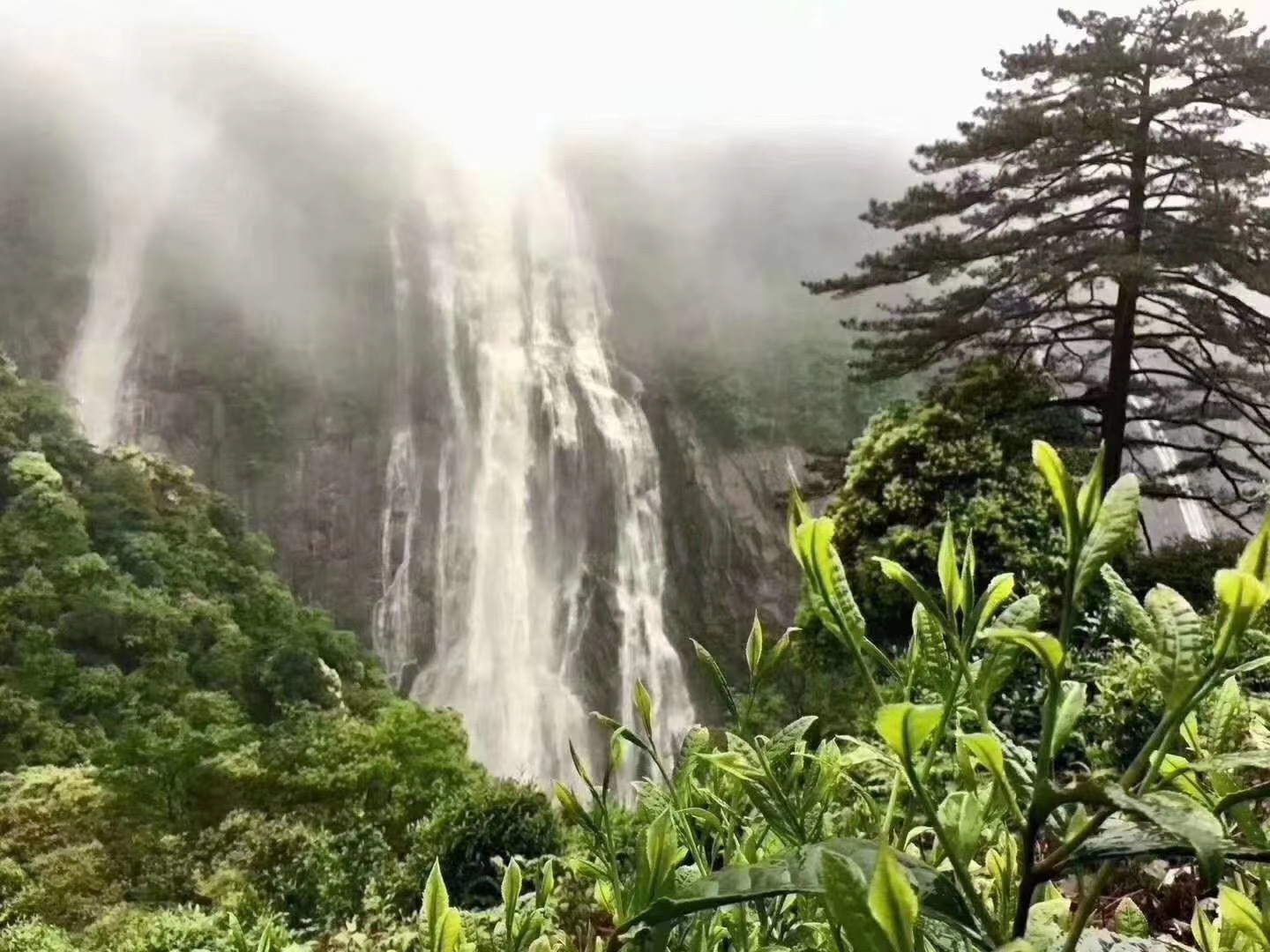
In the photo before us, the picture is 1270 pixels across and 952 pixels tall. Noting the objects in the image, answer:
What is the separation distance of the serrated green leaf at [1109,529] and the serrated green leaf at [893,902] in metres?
0.12

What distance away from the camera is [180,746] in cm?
409

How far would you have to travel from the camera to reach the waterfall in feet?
20.5

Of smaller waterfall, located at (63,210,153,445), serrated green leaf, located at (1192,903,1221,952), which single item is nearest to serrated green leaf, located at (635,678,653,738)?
serrated green leaf, located at (1192,903,1221,952)

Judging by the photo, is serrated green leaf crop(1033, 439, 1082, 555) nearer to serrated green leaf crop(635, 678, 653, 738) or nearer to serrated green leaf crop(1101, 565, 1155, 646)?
serrated green leaf crop(1101, 565, 1155, 646)

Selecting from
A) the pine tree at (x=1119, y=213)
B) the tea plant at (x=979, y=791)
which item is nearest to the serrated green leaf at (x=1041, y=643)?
the tea plant at (x=979, y=791)

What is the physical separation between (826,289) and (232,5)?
786 centimetres

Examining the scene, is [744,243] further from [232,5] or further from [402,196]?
[232,5]

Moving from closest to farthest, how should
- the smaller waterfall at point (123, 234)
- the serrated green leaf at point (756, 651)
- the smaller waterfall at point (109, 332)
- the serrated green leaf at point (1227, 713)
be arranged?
the serrated green leaf at point (1227, 713), the serrated green leaf at point (756, 651), the smaller waterfall at point (109, 332), the smaller waterfall at point (123, 234)

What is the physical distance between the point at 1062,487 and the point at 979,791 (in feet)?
0.70

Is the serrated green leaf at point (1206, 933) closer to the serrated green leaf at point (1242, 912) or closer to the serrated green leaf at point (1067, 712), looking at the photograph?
the serrated green leaf at point (1242, 912)

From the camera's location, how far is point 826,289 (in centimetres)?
552

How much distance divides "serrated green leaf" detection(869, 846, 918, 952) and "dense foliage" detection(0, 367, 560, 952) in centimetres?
290

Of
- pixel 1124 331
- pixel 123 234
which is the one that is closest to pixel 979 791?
pixel 1124 331

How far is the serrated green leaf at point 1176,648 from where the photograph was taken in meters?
0.27
